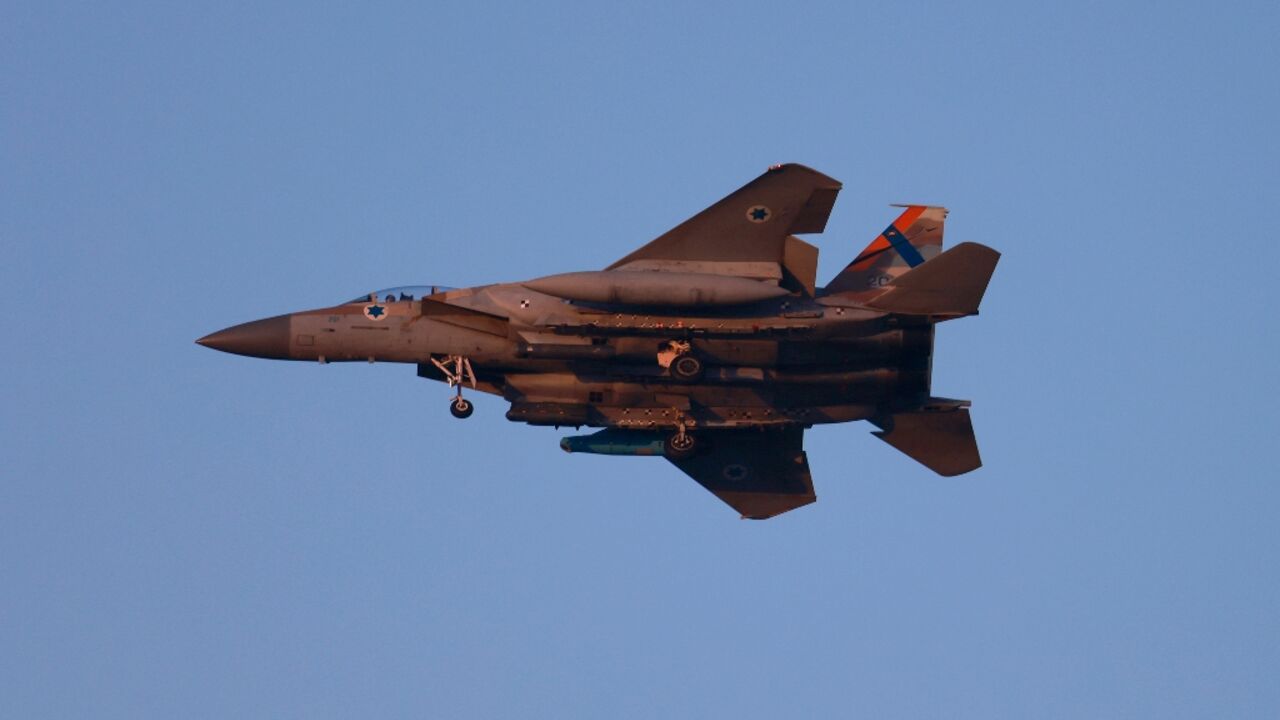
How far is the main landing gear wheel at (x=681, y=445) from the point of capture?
35.6 meters

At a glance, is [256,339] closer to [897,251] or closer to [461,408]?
[461,408]

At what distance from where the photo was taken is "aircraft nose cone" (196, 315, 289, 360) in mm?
35594

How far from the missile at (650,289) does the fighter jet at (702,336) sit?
0.8 inches

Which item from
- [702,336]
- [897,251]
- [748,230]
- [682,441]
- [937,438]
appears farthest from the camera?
[897,251]

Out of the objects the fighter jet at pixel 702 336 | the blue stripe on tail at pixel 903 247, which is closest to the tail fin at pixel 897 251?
the blue stripe on tail at pixel 903 247

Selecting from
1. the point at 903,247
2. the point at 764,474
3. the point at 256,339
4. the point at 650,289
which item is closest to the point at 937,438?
the point at 764,474

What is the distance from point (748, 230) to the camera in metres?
34.6

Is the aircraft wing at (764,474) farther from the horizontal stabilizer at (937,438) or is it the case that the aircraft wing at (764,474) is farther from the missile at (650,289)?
the missile at (650,289)

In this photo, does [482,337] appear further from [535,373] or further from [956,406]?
[956,406]

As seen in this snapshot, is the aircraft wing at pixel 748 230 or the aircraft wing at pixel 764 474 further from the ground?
the aircraft wing at pixel 748 230

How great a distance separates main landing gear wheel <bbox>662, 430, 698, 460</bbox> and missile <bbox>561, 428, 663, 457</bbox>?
83 cm

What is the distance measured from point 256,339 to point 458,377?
3.14 meters

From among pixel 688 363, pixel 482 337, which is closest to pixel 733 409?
pixel 688 363

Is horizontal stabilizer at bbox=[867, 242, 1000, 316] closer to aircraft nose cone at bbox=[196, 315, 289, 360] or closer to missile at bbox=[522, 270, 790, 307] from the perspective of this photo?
missile at bbox=[522, 270, 790, 307]
